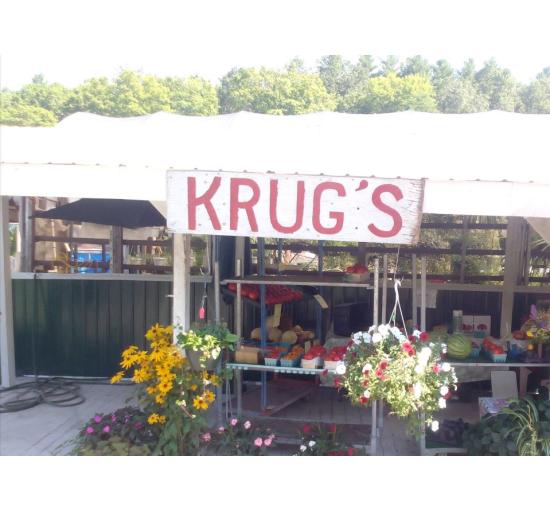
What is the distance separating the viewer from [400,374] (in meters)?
3.33

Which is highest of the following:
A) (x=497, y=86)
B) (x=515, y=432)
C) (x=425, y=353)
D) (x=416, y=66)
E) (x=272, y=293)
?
(x=416, y=66)

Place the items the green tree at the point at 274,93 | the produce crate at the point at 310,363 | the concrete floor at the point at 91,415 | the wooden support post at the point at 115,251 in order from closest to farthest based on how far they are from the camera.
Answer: the produce crate at the point at 310,363, the concrete floor at the point at 91,415, the wooden support post at the point at 115,251, the green tree at the point at 274,93

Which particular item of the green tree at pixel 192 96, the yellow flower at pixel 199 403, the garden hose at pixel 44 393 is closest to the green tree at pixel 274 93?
the green tree at pixel 192 96

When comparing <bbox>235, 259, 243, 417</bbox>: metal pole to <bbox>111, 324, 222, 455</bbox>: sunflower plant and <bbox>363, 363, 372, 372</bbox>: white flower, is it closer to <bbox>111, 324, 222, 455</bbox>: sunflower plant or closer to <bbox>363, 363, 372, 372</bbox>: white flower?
<bbox>111, 324, 222, 455</bbox>: sunflower plant

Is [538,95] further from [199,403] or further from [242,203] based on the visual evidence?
[199,403]

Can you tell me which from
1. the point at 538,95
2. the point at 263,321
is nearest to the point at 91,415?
the point at 263,321

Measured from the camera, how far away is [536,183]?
315 centimetres

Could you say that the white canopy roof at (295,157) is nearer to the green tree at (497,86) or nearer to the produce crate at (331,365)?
the produce crate at (331,365)

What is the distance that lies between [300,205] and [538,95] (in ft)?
186

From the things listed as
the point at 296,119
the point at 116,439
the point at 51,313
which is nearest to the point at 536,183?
the point at 296,119

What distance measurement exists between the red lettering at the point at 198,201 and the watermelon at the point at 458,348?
7.62ft

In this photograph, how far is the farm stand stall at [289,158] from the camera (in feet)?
10.5

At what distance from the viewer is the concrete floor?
4340mm

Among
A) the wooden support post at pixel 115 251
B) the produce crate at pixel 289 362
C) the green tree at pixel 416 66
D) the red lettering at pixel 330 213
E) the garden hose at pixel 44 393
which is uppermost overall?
the green tree at pixel 416 66
